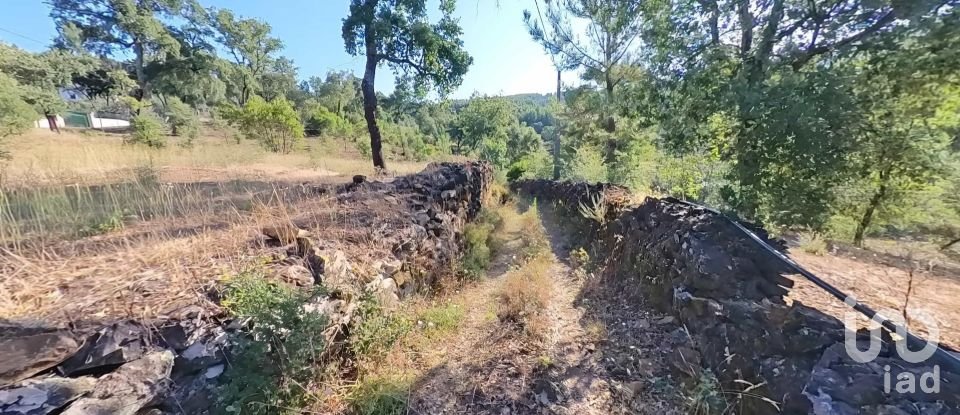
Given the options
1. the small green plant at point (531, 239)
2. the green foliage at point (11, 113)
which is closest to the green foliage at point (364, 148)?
the green foliage at point (11, 113)

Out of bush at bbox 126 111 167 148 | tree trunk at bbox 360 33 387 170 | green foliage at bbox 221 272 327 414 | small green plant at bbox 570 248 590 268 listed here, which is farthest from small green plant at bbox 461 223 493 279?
bush at bbox 126 111 167 148

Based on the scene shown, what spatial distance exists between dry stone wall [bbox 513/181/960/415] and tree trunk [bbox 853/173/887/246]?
3.01m

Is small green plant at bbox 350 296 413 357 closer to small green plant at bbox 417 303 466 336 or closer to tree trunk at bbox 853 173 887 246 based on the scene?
small green plant at bbox 417 303 466 336

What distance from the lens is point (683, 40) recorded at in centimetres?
404

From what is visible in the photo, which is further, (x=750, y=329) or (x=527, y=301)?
(x=527, y=301)

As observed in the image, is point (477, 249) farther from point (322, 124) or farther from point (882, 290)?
point (322, 124)

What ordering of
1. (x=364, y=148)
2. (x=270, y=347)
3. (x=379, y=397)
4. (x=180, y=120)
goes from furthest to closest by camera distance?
1. (x=364, y=148)
2. (x=180, y=120)
3. (x=379, y=397)
4. (x=270, y=347)

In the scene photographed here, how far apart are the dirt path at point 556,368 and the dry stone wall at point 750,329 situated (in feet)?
1.02

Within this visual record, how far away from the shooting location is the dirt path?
2258 mm

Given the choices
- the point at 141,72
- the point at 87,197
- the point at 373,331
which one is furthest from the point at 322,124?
the point at 373,331

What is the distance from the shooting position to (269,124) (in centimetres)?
1559

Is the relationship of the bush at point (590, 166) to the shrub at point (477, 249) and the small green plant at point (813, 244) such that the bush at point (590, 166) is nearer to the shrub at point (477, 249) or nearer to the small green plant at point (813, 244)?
the shrub at point (477, 249)

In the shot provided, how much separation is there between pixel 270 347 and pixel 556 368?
208 centimetres

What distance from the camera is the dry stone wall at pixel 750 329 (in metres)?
1.47
